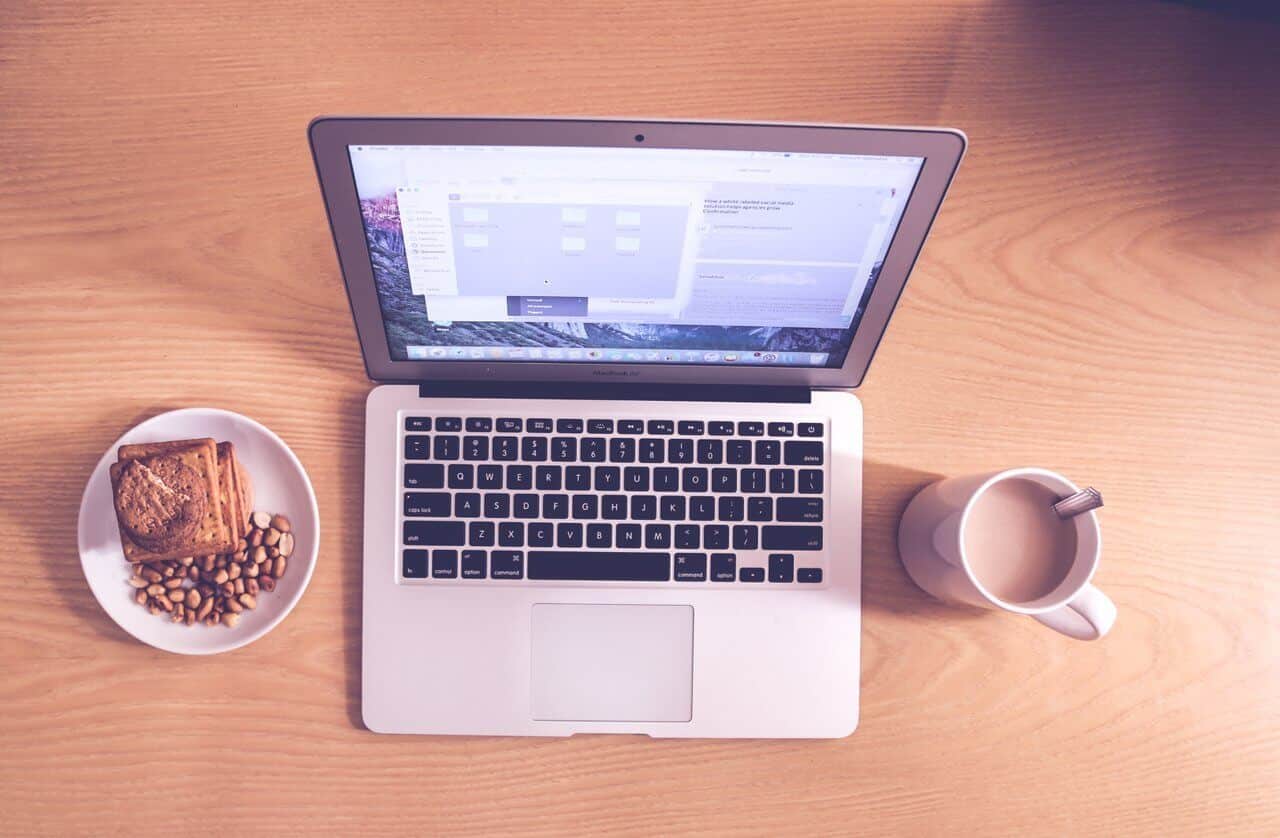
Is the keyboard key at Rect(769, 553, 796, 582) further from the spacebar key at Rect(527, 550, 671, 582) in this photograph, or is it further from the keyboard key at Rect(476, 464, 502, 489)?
the keyboard key at Rect(476, 464, 502, 489)

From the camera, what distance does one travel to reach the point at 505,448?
0.73 metres

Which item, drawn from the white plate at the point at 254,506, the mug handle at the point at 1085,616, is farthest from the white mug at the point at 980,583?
the white plate at the point at 254,506

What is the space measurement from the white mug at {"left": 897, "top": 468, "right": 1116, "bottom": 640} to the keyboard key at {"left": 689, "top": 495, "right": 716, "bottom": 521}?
0.18 meters

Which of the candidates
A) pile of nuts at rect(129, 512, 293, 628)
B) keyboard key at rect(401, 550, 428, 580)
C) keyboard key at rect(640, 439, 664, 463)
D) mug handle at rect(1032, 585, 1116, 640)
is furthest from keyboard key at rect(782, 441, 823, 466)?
pile of nuts at rect(129, 512, 293, 628)

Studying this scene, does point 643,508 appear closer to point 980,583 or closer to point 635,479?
point 635,479

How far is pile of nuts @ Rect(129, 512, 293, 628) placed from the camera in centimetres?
72

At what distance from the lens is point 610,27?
2.51 ft

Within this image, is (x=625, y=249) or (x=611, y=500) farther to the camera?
(x=611, y=500)

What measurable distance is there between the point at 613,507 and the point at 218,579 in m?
0.33

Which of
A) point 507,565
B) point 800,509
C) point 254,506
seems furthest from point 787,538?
point 254,506

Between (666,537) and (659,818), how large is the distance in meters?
0.25

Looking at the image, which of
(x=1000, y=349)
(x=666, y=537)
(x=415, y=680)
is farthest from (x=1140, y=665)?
(x=415, y=680)

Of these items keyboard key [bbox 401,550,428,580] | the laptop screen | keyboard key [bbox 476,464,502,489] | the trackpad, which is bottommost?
the trackpad

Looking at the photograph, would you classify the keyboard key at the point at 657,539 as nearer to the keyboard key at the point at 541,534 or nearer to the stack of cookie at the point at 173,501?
the keyboard key at the point at 541,534
